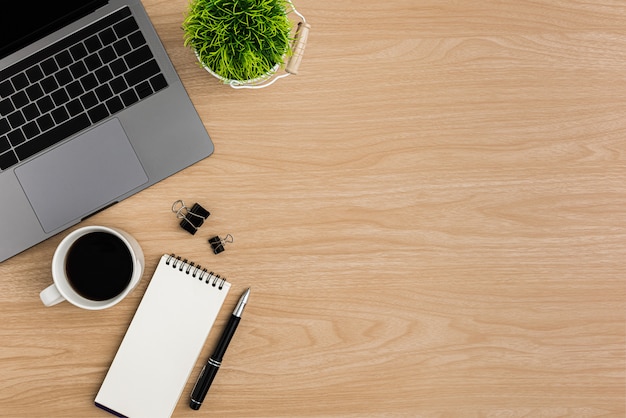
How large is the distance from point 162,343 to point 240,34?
18.6 inches

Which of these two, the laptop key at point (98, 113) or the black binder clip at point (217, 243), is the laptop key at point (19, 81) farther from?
the black binder clip at point (217, 243)

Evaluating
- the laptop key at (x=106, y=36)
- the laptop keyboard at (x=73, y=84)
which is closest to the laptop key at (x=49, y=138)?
the laptop keyboard at (x=73, y=84)

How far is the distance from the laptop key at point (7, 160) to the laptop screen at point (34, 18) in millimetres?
142

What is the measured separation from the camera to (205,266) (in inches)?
32.8

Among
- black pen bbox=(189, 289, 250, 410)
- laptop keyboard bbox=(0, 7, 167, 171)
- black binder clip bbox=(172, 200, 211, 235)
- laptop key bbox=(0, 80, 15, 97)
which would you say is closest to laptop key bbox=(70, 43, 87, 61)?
laptop keyboard bbox=(0, 7, 167, 171)

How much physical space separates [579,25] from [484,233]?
37 centimetres

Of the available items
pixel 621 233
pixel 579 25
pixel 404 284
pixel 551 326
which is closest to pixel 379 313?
pixel 404 284

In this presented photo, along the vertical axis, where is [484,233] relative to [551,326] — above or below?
above

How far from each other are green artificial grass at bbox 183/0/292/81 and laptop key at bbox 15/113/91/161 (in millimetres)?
211

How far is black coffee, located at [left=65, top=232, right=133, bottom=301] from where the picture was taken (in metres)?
0.78

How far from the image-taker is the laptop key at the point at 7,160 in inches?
30.7

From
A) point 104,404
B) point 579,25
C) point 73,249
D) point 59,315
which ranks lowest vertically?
point 104,404

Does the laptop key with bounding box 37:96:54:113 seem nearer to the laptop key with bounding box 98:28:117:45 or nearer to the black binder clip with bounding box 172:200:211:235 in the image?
the laptop key with bounding box 98:28:117:45

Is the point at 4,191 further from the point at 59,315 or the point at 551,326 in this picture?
the point at 551,326
